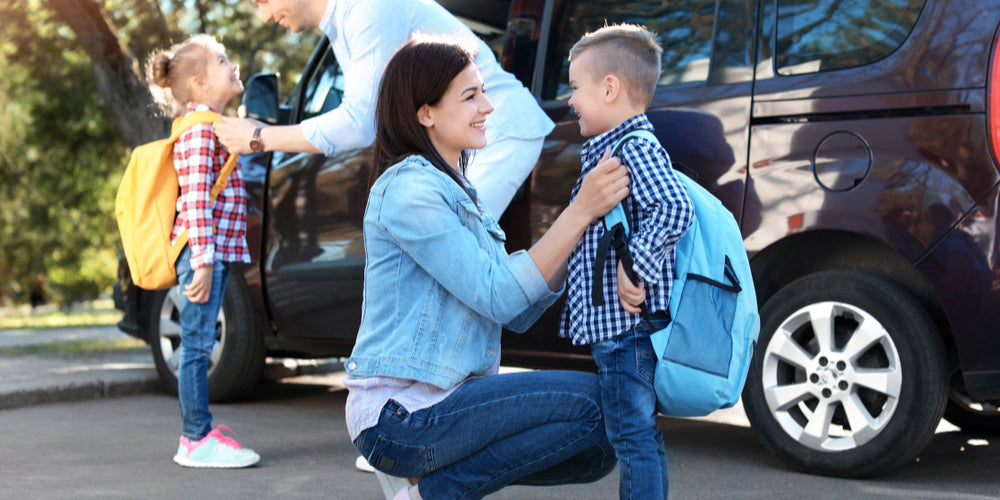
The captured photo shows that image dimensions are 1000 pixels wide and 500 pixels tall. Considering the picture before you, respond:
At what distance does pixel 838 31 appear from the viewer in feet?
13.0

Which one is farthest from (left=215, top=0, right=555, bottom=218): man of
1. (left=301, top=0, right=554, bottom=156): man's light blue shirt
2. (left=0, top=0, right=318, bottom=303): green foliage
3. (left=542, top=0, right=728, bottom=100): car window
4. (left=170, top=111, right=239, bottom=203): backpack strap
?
(left=0, top=0, right=318, bottom=303): green foliage

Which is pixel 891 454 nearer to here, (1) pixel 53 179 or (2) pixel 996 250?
(2) pixel 996 250

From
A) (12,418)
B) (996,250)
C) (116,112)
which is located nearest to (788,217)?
(996,250)

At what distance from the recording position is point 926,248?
146 inches

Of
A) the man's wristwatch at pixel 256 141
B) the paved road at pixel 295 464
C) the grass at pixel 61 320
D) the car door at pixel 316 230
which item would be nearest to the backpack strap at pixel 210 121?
the man's wristwatch at pixel 256 141

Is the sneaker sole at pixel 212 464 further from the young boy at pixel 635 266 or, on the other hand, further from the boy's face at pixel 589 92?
the boy's face at pixel 589 92

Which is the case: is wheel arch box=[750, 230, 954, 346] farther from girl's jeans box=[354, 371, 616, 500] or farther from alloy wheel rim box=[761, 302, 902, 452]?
girl's jeans box=[354, 371, 616, 500]

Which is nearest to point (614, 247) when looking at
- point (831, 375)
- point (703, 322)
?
point (703, 322)

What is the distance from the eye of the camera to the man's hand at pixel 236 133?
3945 millimetres

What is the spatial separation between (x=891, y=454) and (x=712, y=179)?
1.14 metres

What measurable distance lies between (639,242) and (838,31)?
1793 mm

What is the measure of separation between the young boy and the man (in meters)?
1.02

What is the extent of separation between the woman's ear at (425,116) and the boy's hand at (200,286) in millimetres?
1942

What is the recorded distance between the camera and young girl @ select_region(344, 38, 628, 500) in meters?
2.41
